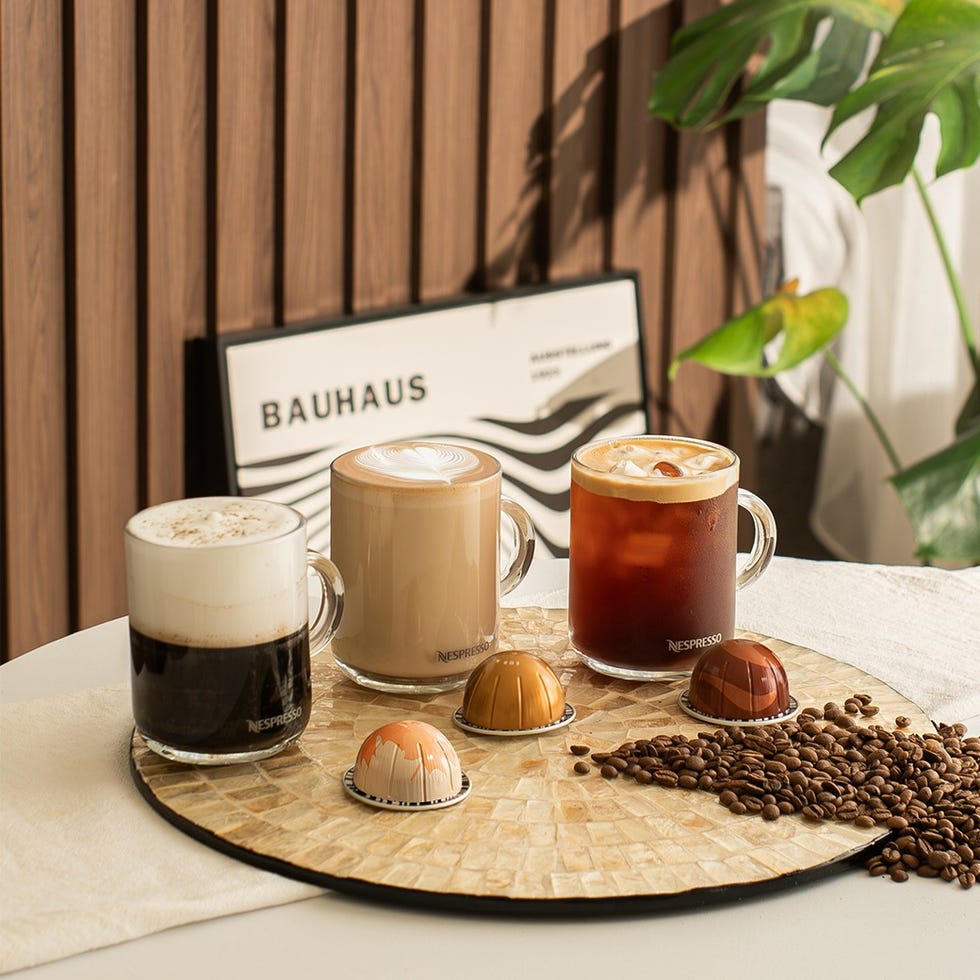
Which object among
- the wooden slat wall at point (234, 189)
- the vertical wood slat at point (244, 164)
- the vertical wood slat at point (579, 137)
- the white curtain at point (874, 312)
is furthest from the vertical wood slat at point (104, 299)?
the white curtain at point (874, 312)

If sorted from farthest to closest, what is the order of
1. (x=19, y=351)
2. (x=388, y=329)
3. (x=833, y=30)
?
(x=833, y=30) < (x=388, y=329) < (x=19, y=351)

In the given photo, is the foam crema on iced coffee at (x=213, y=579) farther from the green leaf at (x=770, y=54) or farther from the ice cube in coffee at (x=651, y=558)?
the green leaf at (x=770, y=54)

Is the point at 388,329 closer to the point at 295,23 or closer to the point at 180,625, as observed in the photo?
the point at 295,23

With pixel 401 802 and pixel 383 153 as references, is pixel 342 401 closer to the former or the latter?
pixel 383 153

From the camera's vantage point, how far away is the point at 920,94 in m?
1.98

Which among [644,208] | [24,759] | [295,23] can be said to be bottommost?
[24,759]

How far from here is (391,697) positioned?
100 cm

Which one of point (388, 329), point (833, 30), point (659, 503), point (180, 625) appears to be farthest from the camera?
point (833, 30)

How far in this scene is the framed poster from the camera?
2.05 metres

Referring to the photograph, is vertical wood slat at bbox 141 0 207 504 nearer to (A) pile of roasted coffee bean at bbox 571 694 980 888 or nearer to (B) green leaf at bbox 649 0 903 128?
(B) green leaf at bbox 649 0 903 128

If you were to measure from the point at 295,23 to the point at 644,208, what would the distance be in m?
0.78

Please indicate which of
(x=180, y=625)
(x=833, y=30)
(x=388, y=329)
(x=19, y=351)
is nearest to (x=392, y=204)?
(x=388, y=329)

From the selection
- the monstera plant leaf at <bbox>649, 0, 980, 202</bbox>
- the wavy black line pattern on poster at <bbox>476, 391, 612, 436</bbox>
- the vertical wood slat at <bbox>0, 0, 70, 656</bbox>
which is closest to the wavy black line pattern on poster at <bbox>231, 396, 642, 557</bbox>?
the wavy black line pattern on poster at <bbox>476, 391, 612, 436</bbox>

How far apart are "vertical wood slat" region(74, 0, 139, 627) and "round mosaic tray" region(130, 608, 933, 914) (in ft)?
3.50
